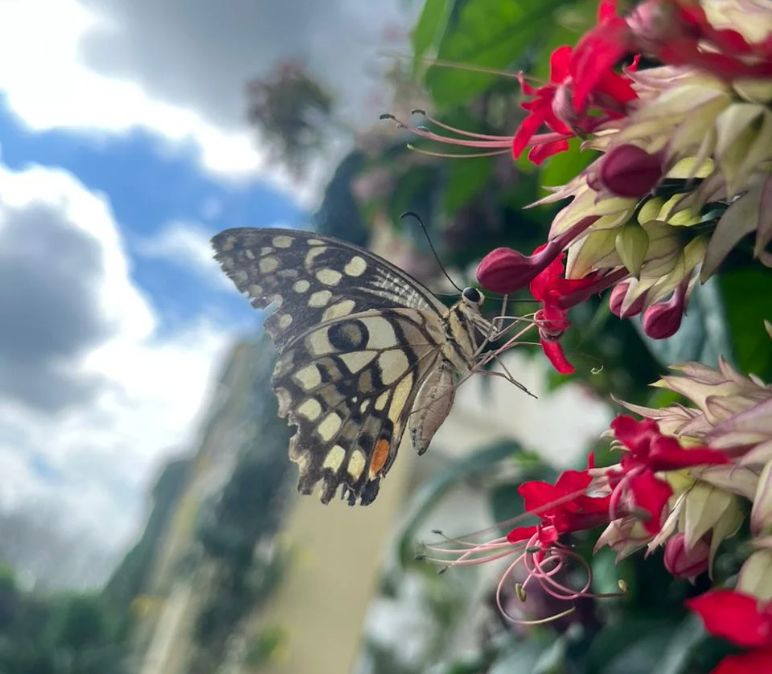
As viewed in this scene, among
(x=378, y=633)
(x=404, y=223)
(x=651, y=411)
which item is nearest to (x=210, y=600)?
(x=378, y=633)

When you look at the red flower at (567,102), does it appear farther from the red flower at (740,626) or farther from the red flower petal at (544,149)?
the red flower at (740,626)

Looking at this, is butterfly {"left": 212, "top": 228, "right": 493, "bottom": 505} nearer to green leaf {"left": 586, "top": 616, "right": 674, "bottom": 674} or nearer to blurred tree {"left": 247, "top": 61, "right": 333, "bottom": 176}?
green leaf {"left": 586, "top": 616, "right": 674, "bottom": 674}

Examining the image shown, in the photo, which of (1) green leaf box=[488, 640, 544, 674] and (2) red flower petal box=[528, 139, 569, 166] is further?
(1) green leaf box=[488, 640, 544, 674]

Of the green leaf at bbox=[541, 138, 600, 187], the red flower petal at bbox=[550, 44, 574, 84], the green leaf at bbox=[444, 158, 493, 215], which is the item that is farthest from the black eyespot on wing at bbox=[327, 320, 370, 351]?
the green leaf at bbox=[444, 158, 493, 215]

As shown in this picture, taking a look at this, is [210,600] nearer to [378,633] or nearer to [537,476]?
→ [378,633]

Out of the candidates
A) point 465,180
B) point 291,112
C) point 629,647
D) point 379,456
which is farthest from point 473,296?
point 291,112

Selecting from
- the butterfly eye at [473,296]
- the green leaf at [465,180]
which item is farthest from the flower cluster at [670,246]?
the green leaf at [465,180]
